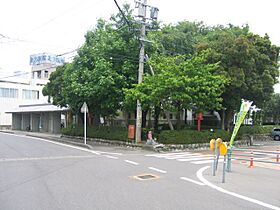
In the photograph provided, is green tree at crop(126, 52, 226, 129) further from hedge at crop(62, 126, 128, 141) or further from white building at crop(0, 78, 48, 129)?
white building at crop(0, 78, 48, 129)

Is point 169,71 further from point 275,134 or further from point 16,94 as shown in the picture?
point 16,94

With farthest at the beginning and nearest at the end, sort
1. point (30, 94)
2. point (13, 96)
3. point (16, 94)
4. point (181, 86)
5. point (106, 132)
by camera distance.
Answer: point (30, 94), point (16, 94), point (13, 96), point (106, 132), point (181, 86)

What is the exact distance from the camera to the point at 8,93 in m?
66.6

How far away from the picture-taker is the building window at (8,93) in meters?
65.8

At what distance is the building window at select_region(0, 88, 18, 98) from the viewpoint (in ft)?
216

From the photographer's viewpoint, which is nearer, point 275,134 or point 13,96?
point 275,134

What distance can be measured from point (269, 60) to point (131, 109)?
12.4 meters

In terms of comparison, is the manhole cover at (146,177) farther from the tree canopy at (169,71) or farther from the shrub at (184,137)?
the shrub at (184,137)

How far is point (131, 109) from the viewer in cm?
2658

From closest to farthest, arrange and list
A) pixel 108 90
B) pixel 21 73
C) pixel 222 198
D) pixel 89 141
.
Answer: pixel 222 198
pixel 108 90
pixel 89 141
pixel 21 73

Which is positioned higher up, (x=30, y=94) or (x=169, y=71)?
(x=30, y=94)

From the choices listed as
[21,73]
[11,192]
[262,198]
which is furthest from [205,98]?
[21,73]

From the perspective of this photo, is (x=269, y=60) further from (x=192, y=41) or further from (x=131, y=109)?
(x=131, y=109)

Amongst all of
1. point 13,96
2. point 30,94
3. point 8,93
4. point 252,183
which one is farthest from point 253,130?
point 8,93
